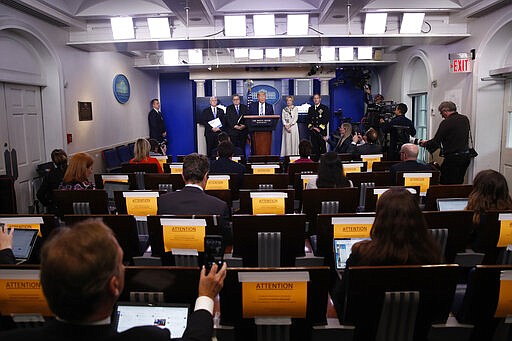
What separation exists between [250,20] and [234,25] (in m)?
1.18

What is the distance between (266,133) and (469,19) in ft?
14.2

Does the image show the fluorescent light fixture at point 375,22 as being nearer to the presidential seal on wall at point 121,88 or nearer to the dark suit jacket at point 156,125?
the presidential seal on wall at point 121,88

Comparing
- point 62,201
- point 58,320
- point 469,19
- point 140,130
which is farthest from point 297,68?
point 58,320

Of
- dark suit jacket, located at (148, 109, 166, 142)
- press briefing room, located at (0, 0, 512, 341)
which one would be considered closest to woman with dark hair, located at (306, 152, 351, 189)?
press briefing room, located at (0, 0, 512, 341)

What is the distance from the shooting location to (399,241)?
1.91 meters

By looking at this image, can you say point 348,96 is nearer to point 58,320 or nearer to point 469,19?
point 469,19

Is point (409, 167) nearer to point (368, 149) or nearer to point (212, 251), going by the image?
point (368, 149)

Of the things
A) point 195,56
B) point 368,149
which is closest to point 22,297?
point 368,149

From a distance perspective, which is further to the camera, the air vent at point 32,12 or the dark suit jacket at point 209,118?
the dark suit jacket at point 209,118

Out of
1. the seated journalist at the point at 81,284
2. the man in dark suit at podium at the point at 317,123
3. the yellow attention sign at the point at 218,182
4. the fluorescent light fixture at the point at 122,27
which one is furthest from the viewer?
the man in dark suit at podium at the point at 317,123

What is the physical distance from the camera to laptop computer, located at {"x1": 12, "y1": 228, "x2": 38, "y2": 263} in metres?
2.63

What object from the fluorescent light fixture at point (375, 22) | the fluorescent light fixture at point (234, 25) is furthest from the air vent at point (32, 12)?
the fluorescent light fixture at point (375, 22)

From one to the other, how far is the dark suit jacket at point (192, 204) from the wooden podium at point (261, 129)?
244 inches

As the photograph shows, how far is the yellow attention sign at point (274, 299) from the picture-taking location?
162 centimetres
